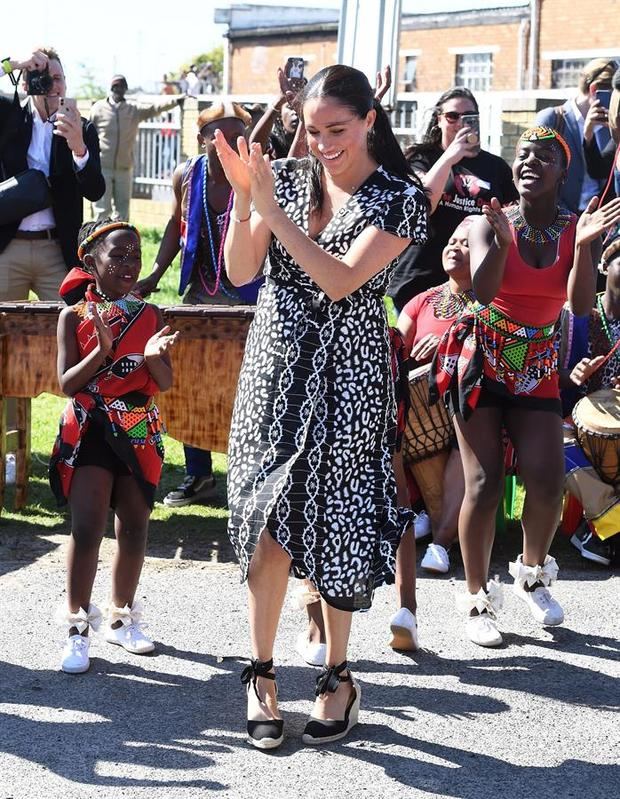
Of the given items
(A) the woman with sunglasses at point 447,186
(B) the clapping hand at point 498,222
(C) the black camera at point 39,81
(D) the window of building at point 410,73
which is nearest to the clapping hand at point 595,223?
(B) the clapping hand at point 498,222

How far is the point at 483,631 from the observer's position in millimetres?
5344

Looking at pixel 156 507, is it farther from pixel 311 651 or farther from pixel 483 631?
pixel 483 631

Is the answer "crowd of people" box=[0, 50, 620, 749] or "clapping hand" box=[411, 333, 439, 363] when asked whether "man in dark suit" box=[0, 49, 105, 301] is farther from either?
"clapping hand" box=[411, 333, 439, 363]

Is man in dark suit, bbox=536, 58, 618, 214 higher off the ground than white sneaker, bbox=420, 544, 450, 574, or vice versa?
man in dark suit, bbox=536, 58, 618, 214

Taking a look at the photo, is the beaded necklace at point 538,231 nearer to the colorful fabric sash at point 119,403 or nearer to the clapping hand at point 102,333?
the colorful fabric sash at point 119,403

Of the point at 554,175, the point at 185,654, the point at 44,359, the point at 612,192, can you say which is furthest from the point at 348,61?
the point at 185,654

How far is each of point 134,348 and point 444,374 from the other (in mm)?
1331

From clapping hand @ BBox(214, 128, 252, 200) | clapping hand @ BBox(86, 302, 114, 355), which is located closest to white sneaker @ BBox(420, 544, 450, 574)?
clapping hand @ BBox(86, 302, 114, 355)

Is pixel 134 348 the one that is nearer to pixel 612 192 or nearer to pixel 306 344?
pixel 306 344

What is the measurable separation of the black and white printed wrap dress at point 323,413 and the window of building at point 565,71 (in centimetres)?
3185

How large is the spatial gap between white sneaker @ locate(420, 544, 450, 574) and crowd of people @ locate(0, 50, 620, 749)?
1cm

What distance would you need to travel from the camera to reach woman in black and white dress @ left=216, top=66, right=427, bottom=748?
423cm

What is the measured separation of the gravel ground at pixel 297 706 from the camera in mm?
4039

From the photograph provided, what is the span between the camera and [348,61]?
34.7ft
